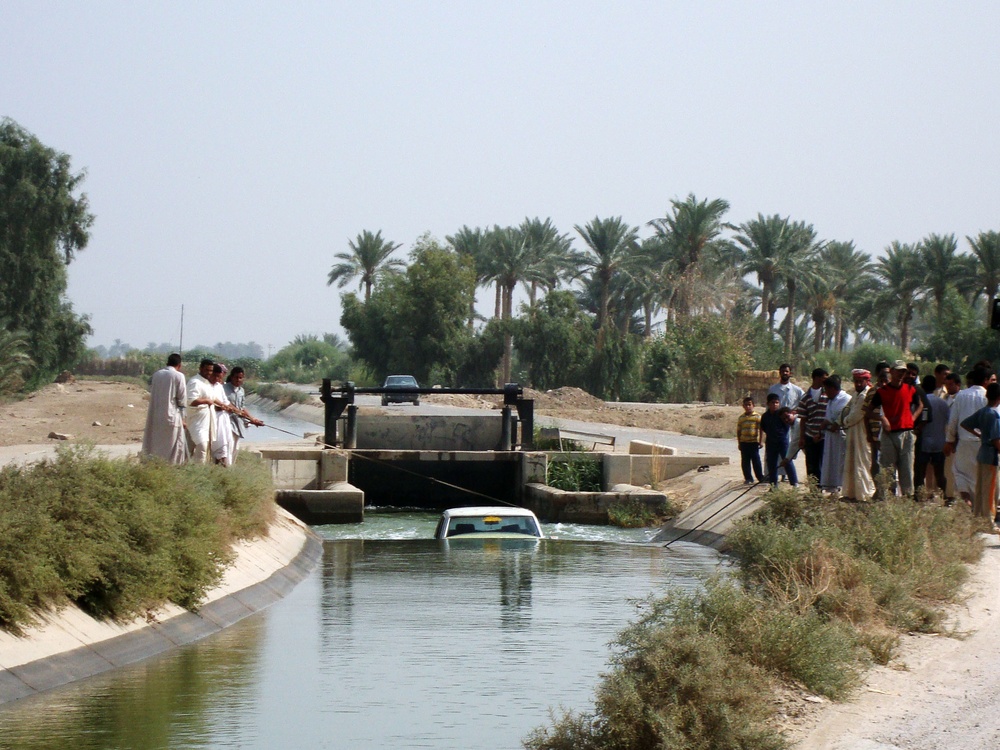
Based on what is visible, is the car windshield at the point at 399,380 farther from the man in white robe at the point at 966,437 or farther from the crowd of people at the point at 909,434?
the man in white robe at the point at 966,437

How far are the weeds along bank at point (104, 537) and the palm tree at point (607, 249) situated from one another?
224 ft

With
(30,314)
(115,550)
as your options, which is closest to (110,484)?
(115,550)

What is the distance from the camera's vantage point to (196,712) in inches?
442

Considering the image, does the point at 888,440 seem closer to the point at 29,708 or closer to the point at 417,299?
the point at 29,708

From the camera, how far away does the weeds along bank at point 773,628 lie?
8.30m

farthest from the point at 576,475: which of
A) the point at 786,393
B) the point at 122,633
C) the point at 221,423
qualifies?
the point at 122,633

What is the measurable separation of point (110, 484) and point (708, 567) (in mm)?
10518

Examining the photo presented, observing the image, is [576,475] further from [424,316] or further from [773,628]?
[424,316]

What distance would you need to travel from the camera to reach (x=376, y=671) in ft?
42.6

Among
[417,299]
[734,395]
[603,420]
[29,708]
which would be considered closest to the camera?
[29,708]

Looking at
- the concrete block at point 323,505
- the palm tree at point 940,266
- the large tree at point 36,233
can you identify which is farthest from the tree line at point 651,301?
the concrete block at point 323,505

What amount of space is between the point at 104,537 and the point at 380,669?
9.51 feet

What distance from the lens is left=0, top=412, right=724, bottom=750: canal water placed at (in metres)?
10.4

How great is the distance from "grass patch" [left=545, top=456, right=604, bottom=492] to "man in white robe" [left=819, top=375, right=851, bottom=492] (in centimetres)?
1429
